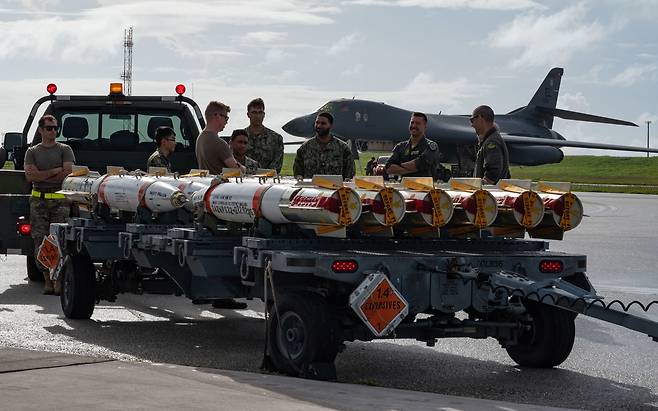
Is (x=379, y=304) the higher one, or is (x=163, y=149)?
(x=163, y=149)

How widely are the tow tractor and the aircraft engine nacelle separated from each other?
54300mm

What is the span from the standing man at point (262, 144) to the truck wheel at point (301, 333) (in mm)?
4813

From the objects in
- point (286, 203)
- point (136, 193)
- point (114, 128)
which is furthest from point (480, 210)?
point (114, 128)

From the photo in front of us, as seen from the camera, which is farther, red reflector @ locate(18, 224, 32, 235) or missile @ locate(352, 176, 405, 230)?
red reflector @ locate(18, 224, 32, 235)

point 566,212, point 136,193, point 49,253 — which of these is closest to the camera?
point 566,212

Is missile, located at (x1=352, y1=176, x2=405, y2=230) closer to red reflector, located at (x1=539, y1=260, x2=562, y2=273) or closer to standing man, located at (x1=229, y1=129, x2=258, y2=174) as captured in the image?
A: red reflector, located at (x1=539, y1=260, x2=562, y2=273)

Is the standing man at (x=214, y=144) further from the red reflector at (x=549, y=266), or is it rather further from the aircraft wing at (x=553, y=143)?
the aircraft wing at (x=553, y=143)

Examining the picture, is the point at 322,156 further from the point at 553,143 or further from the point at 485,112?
the point at 553,143

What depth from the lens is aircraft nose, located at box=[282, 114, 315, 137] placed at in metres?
62.9

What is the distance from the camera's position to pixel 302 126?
6322 cm

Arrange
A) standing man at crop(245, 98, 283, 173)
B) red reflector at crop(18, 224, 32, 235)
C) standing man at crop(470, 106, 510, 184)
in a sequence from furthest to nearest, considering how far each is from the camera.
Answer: red reflector at crop(18, 224, 32, 235) < standing man at crop(245, 98, 283, 173) < standing man at crop(470, 106, 510, 184)

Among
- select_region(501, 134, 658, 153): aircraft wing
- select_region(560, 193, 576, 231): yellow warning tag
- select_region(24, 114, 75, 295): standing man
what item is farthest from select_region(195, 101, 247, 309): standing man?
select_region(501, 134, 658, 153): aircraft wing

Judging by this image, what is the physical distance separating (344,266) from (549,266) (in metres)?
1.79

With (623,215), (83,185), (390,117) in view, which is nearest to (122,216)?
(83,185)
